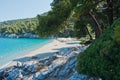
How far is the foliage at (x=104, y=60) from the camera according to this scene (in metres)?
11.6

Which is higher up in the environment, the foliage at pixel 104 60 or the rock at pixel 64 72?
the foliage at pixel 104 60

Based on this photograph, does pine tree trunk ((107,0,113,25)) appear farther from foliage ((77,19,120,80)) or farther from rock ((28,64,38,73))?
rock ((28,64,38,73))

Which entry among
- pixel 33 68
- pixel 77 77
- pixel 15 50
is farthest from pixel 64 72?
pixel 15 50

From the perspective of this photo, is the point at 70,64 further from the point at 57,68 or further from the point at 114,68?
the point at 114,68

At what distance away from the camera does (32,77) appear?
80.8ft

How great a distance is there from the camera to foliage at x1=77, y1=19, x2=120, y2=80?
11609 millimetres

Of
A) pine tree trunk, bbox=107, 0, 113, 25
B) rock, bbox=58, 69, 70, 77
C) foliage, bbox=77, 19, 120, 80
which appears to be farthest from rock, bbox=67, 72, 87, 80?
foliage, bbox=77, 19, 120, 80

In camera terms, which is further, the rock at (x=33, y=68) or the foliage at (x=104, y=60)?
the rock at (x=33, y=68)

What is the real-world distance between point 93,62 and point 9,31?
17553 centimetres

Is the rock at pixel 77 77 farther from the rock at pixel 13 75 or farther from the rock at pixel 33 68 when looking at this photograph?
the rock at pixel 13 75

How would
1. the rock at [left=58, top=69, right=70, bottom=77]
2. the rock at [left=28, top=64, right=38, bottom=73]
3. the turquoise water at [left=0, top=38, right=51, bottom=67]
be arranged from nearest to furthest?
the rock at [left=58, top=69, right=70, bottom=77], the rock at [left=28, top=64, right=38, bottom=73], the turquoise water at [left=0, top=38, right=51, bottom=67]

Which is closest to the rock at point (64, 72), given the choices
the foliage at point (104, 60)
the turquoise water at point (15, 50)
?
the foliage at point (104, 60)

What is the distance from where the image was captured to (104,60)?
39.3 ft

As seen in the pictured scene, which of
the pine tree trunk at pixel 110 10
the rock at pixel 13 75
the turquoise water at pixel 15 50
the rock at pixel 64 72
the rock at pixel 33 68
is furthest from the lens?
the turquoise water at pixel 15 50
